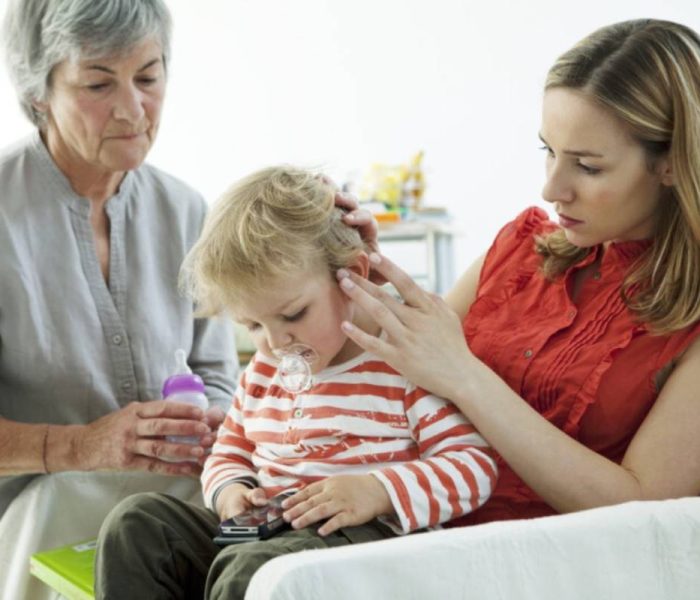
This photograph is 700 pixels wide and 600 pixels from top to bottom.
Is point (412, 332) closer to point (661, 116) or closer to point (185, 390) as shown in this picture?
point (661, 116)

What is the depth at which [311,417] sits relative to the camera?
1484mm

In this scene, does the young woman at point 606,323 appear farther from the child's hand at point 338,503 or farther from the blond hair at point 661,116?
the child's hand at point 338,503

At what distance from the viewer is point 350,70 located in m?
5.72

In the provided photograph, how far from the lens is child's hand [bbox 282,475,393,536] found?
1.28m

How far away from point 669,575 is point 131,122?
129 cm

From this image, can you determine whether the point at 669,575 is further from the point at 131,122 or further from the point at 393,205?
the point at 393,205

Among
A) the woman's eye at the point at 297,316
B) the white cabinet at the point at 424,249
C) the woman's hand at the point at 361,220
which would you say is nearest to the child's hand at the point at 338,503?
the woman's eye at the point at 297,316

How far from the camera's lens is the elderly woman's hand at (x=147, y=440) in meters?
1.77

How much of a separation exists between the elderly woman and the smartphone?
47 cm

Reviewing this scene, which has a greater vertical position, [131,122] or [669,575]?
[131,122]

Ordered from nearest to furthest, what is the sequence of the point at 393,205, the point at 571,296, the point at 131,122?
the point at 571,296 < the point at 131,122 < the point at 393,205

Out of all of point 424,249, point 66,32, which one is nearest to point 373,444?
point 66,32

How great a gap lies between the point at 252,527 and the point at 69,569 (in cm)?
48

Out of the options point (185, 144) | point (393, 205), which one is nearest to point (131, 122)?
point (393, 205)
